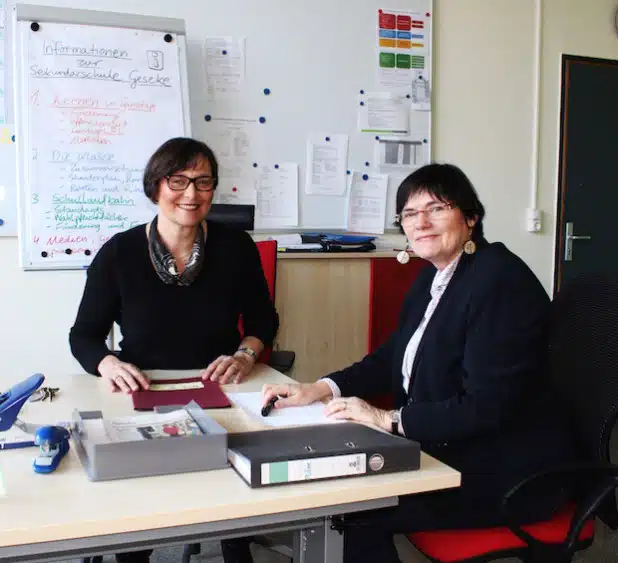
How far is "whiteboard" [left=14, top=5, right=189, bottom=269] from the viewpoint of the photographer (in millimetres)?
2637

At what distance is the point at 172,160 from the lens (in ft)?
6.37

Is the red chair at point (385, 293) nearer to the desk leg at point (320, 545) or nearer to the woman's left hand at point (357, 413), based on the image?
the woman's left hand at point (357, 413)

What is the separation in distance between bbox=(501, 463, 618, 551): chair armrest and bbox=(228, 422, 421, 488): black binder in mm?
340

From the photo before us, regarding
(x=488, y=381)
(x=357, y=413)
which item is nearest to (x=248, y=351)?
(x=357, y=413)

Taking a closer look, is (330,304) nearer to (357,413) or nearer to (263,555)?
(263,555)

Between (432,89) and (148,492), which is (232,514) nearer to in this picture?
(148,492)

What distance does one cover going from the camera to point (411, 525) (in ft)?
4.45

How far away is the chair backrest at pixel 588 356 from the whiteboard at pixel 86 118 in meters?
1.80

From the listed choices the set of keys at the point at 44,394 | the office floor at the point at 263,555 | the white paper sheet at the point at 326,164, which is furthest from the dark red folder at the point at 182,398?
the white paper sheet at the point at 326,164

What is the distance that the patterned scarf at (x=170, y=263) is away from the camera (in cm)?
193

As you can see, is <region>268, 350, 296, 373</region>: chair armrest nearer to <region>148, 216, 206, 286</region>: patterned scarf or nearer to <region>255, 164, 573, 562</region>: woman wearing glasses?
<region>148, 216, 206, 286</region>: patterned scarf

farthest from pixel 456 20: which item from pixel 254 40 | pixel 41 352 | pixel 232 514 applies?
pixel 232 514

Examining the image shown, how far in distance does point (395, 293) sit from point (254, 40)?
136 centimetres

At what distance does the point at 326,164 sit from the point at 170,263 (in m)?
1.59
